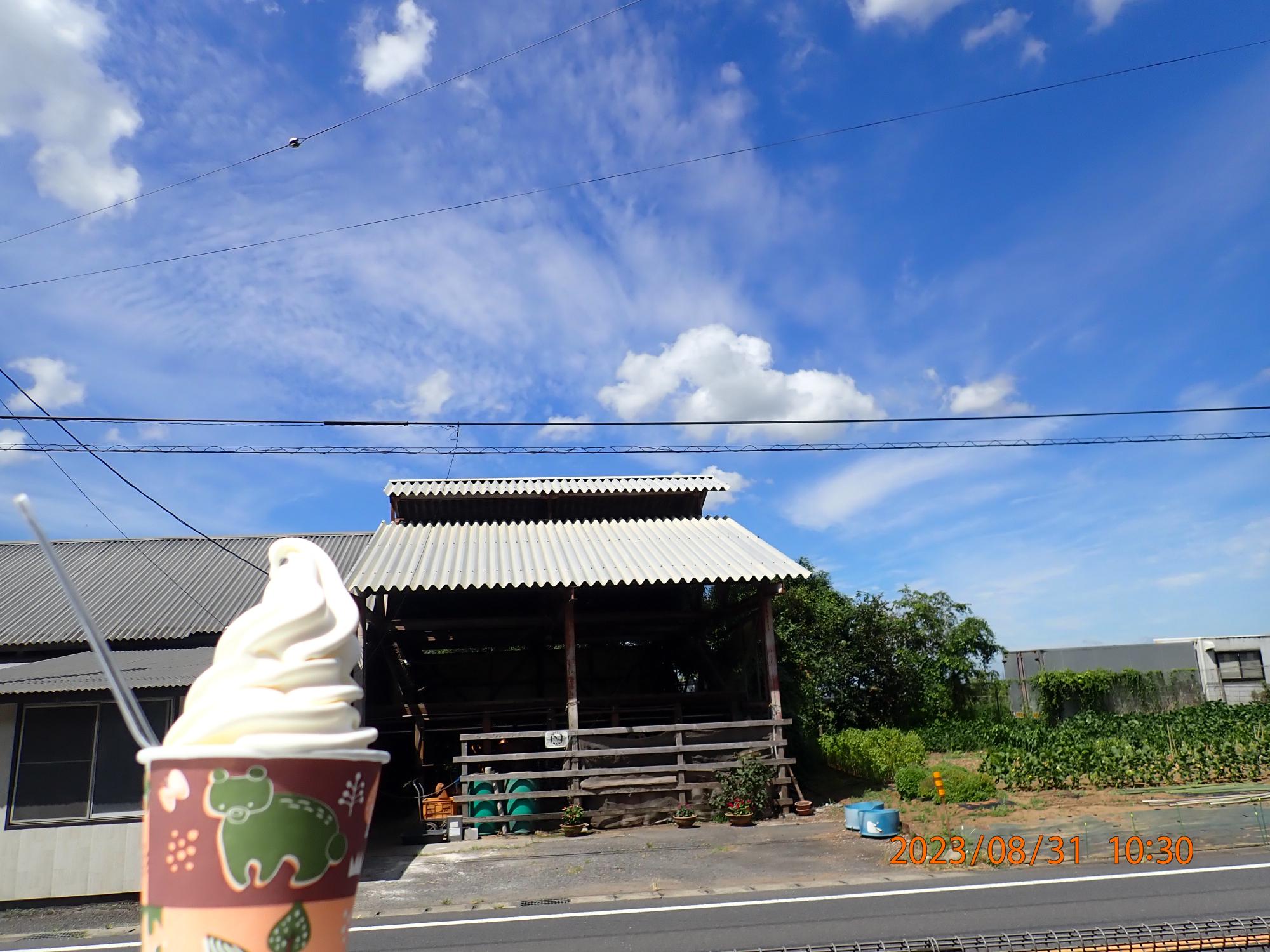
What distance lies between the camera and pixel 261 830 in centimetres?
179

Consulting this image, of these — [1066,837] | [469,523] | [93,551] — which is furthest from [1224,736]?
[93,551]

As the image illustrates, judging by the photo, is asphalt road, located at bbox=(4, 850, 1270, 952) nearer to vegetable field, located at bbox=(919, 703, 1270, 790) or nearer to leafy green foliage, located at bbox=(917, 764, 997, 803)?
leafy green foliage, located at bbox=(917, 764, 997, 803)

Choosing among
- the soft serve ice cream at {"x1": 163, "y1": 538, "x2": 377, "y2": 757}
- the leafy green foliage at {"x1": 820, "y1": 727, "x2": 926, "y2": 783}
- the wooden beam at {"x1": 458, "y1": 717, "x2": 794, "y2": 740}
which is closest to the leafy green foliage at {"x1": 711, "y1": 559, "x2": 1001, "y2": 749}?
the leafy green foliage at {"x1": 820, "y1": 727, "x2": 926, "y2": 783}

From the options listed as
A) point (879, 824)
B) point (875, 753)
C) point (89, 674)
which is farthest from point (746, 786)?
point (89, 674)

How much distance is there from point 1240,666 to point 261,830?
1357 inches

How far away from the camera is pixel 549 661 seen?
2125 centimetres

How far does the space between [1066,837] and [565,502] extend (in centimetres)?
1158

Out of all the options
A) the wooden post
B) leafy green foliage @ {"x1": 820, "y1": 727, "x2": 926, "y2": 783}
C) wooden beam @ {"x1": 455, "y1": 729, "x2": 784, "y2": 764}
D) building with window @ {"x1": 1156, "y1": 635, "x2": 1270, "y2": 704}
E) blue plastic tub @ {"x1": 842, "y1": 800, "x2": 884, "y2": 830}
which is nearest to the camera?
blue plastic tub @ {"x1": 842, "y1": 800, "x2": 884, "y2": 830}

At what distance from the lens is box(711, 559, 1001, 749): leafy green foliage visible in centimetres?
2436

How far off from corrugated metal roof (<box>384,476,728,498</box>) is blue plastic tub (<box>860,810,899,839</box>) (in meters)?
8.66

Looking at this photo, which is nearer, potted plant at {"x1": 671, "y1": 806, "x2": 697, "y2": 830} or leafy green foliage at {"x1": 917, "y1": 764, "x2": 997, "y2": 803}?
potted plant at {"x1": 671, "y1": 806, "x2": 697, "y2": 830}

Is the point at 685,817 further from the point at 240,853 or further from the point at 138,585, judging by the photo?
the point at 138,585

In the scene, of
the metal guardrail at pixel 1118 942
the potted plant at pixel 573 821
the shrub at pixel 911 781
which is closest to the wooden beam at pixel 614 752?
the potted plant at pixel 573 821

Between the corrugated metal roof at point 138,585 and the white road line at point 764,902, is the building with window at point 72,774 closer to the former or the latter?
the white road line at point 764,902
